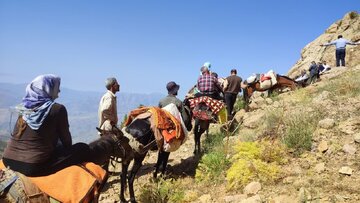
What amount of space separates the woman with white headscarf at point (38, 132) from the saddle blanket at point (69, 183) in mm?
105

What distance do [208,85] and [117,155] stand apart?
15.1ft

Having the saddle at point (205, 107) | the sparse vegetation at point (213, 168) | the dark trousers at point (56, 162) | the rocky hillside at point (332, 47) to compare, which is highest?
the rocky hillside at point (332, 47)

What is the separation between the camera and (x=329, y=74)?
15867 mm

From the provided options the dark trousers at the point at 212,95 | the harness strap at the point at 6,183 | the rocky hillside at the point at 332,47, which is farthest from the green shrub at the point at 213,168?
the rocky hillside at the point at 332,47

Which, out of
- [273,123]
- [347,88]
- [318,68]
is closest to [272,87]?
[318,68]

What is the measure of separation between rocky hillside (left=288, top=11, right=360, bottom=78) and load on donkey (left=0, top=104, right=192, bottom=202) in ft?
49.0

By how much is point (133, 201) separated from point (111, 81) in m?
2.68

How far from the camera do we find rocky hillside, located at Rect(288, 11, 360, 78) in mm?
20414

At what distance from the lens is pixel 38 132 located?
4359mm

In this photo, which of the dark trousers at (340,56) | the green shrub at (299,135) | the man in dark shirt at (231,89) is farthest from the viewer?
the dark trousers at (340,56)

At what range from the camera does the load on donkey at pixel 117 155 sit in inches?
172

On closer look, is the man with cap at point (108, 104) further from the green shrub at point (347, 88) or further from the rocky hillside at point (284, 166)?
the green shrub at point (347, 88)

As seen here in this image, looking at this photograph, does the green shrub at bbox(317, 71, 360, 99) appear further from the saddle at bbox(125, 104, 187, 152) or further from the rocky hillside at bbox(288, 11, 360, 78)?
the rocky hillside at bbox(288, 11, 360, 78)

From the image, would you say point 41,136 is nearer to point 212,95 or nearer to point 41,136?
point 41,136
